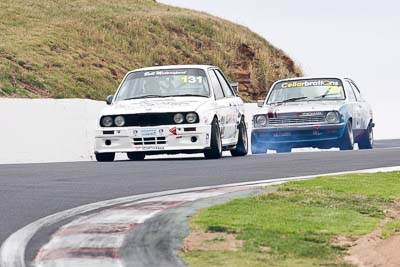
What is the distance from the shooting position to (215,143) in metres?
20.0

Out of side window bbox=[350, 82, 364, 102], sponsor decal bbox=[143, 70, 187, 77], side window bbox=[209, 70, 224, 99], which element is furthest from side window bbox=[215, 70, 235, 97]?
side window bbox=[350, 82, 364, 102]

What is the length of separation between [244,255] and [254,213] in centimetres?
235

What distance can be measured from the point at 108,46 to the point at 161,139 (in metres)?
41.1

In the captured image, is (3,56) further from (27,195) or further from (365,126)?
(27,195)

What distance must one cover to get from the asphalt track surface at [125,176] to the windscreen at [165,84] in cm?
162

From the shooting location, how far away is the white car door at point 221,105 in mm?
20562

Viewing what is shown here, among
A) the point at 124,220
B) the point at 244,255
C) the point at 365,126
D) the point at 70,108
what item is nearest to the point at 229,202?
the point at 124,220

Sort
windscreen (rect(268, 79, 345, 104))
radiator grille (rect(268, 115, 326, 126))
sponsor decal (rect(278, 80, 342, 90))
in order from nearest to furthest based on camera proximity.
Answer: radiator grille (rect(268, 115, 326, 126)) < windscreen (rect(268, 79, 345, 104)) < sponsor decal (rect(278, 80, 342, 90))

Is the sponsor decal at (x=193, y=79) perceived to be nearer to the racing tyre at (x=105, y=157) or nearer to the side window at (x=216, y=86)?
the side window at (x=216, y=86)

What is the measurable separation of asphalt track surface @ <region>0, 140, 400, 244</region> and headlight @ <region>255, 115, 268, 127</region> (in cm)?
294

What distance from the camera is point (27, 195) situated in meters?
12.5

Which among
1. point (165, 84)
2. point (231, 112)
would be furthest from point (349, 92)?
point (165, 84)

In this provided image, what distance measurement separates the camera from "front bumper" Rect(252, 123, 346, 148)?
933 inches

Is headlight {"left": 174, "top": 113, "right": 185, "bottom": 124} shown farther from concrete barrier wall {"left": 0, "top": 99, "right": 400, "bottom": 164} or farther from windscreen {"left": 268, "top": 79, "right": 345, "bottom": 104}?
windscreen {"left": 268, "top": 79, "right": 345, "bottom": 104}
